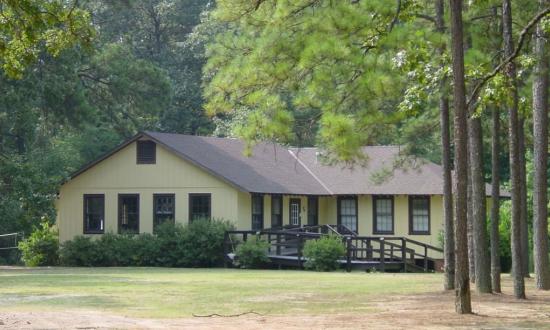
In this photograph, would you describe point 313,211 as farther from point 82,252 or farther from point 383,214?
point 82,252

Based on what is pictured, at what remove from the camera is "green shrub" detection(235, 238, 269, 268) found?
122ft

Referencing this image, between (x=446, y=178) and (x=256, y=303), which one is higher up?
(x=446, y=178)

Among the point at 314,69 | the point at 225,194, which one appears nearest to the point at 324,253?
the point at 225,194

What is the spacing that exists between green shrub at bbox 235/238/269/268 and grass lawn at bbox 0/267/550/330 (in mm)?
6085

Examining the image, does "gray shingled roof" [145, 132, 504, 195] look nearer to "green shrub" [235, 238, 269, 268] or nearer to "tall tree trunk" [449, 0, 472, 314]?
"green shrub" [235, 238, 269, 268]

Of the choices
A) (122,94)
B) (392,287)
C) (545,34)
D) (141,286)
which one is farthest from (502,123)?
(122,94)

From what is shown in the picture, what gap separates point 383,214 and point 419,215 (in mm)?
1492

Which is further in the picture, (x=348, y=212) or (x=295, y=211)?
(x=348, y=212)

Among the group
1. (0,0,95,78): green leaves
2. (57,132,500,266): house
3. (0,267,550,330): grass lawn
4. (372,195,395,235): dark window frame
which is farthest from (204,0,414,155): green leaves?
(372,195,395,235): dark window frame

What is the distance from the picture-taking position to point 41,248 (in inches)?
1638

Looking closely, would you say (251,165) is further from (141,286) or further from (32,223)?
(141,286)

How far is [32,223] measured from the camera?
142 feet

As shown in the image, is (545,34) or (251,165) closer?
(545,34)

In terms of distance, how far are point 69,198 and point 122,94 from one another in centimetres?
810
